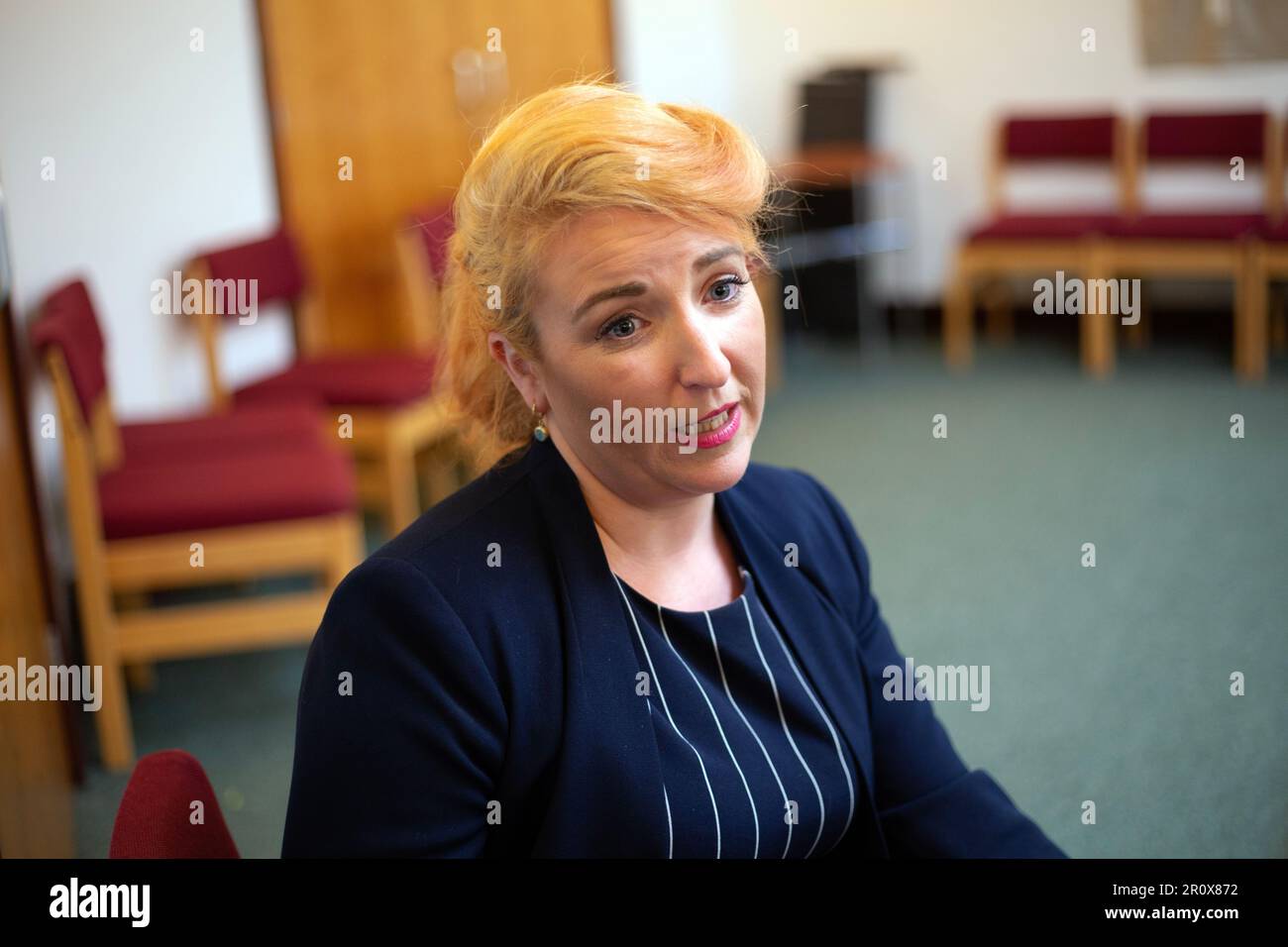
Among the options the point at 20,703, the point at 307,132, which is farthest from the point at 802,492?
the point at 307,132

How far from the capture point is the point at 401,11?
479 cm

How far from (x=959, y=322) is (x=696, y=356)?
4799 millimetres

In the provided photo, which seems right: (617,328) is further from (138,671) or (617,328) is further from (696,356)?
(138,671)

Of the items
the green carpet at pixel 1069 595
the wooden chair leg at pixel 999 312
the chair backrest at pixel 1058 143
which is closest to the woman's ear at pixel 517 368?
the green carpet at pixel 1069 595

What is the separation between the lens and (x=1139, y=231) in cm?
528

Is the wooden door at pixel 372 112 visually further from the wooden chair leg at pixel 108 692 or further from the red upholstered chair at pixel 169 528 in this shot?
the wooden chair leg at pixel 108 692

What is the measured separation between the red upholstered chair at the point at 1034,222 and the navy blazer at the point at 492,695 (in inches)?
177

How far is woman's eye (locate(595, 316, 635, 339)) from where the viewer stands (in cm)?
117

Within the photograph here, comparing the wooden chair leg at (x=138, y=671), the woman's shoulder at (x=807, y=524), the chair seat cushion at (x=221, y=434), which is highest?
the woman's shoulder at (x=807, y=524)

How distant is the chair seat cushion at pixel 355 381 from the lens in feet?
12.5

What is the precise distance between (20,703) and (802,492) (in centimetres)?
139

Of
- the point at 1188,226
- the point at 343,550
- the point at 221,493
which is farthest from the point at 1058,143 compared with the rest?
the point at 221,493

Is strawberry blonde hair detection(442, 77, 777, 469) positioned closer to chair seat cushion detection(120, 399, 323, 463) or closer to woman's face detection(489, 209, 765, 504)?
woman's face detection(489, 209, 765, 504)
